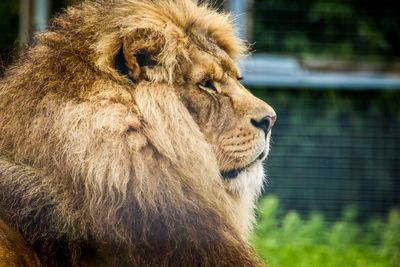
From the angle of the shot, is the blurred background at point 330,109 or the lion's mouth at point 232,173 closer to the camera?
the lion's mouth at point 232,173

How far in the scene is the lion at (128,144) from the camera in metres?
3.32

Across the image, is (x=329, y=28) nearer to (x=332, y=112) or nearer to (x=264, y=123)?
(x=332, y=112)

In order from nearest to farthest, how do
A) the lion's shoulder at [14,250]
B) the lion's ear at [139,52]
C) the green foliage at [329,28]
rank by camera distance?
the lion's shoulder at [14,250] → the lion's ear at [139,52] → the green foliage at [329,28]

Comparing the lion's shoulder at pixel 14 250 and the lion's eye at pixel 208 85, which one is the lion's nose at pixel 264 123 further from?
the lion's shoulder at pixel 14 250

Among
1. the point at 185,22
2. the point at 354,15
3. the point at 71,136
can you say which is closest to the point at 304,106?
the point at 354,15

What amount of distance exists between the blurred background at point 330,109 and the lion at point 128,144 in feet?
10.2

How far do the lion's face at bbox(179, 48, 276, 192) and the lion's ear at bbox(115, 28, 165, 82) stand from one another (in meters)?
0.14

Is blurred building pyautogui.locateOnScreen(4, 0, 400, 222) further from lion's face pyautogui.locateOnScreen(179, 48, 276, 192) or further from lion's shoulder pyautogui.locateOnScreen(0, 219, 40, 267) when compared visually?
lion's shoulder pyautogui.locateOnScreen(0, 219, 40, 267)

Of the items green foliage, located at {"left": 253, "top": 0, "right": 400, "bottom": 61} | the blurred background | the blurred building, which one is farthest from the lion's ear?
green foliage, located at {"left": 253, "top": 0, "right": 400, "bottom": 61}

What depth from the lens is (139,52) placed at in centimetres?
354

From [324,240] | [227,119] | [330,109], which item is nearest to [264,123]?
[227,119]

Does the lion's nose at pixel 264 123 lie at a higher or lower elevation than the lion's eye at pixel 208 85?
lower

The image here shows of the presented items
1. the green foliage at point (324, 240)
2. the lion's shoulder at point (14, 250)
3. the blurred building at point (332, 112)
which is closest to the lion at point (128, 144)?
the lion's shoulder at point (14, 250)

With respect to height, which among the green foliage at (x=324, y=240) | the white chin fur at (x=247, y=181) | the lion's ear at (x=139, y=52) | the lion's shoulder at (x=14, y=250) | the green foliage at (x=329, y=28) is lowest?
the green foliage at (x=324, y=240)
